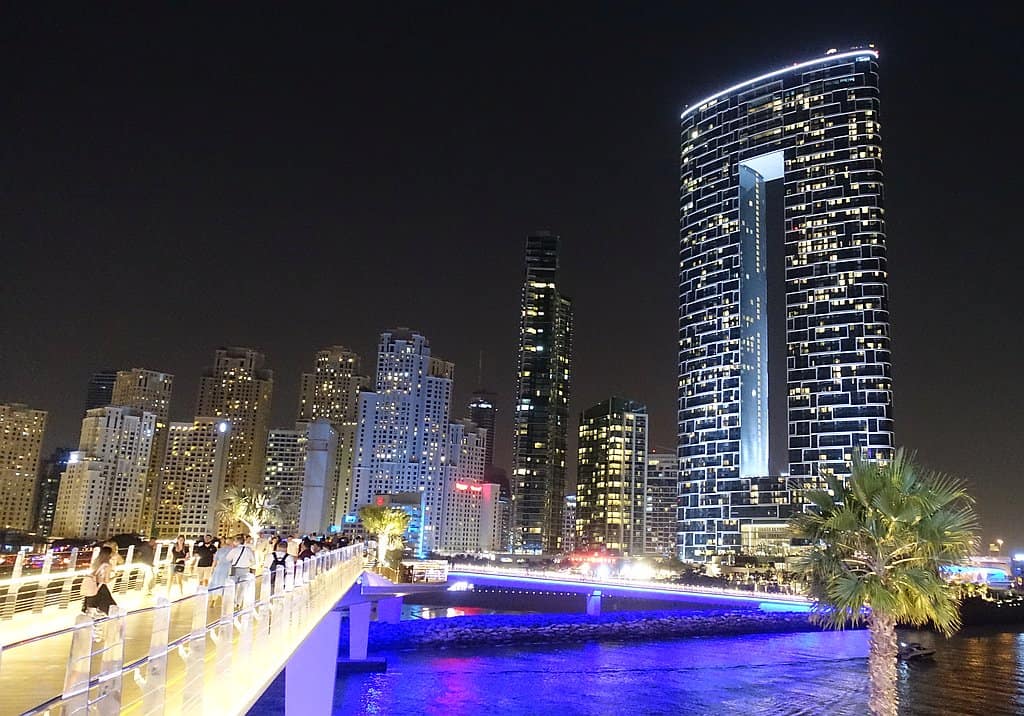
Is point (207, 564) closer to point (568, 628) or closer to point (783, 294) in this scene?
point (568, 628)

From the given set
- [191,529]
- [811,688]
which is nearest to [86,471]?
[191,529]

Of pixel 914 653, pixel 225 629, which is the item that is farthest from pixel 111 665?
pixel 914 653

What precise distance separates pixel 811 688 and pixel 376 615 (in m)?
36.0

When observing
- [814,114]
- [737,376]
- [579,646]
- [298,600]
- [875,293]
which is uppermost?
[814,114]

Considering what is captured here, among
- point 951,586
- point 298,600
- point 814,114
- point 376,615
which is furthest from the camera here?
point 814,114

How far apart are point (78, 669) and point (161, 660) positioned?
152 centimetres

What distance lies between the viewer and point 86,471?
187 m

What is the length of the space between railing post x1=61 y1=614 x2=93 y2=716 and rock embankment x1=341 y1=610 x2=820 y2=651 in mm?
59303

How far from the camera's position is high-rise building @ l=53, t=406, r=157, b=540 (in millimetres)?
185250

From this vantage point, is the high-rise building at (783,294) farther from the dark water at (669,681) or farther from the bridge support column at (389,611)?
the bridge support column at (389,611)

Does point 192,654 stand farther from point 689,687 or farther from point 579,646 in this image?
point 579,646

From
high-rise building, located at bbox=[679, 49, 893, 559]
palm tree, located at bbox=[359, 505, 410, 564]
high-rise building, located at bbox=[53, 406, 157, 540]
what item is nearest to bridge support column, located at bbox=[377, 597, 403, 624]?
palm tree, located at bbox=[359, 505, 410, 564]

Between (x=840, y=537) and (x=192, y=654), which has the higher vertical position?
(x=840, y=537)

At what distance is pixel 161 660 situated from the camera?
21.2 ft
